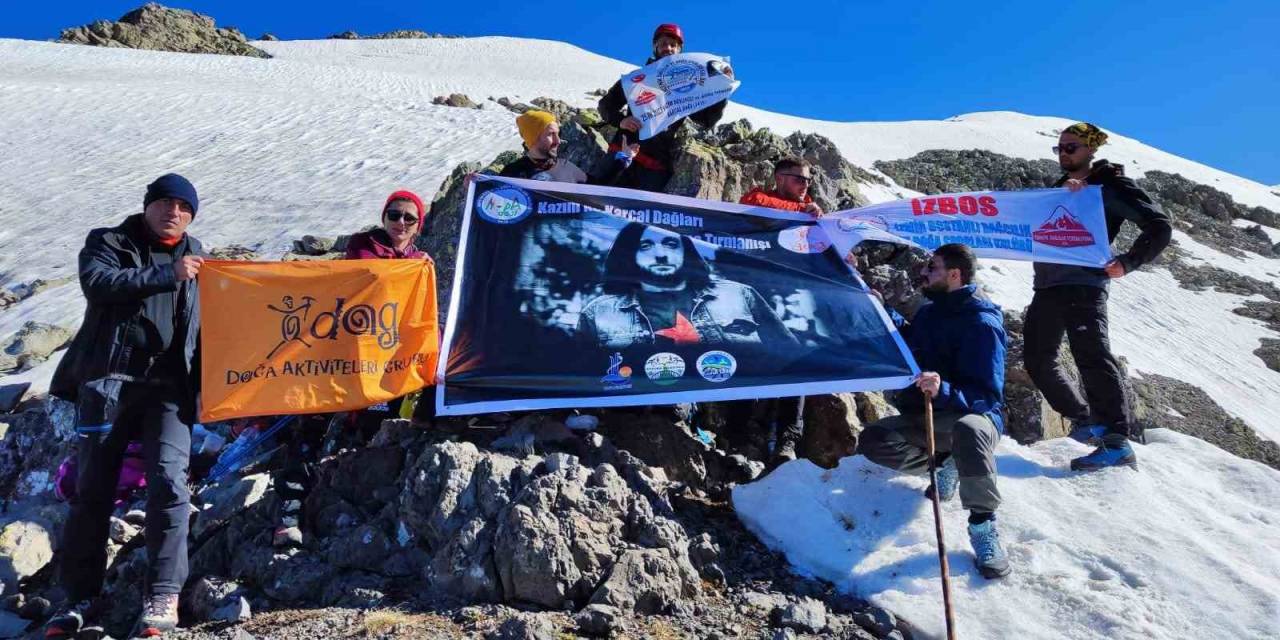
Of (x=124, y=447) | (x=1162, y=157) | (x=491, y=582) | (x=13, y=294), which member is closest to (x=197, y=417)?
(x=124, y=447)

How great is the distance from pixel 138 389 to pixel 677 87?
4963mm

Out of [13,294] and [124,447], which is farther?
[13,294]

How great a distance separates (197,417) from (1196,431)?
41.8 ft

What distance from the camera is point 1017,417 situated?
7848 millimetres

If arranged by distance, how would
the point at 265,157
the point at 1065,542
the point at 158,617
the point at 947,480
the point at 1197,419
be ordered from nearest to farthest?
1. the point at 158,617
2. the point at 1065,542
3. the point at 947,480
4. the point at 1197,419
5. the point at 265,157

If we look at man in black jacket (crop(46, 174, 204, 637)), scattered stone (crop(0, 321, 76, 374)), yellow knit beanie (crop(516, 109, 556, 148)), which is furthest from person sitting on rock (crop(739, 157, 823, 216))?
scattered stone (crop(0, 321, 76, 374))

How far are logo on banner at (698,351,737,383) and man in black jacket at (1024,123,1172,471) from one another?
236cm

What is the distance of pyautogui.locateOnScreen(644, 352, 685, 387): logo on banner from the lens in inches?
199

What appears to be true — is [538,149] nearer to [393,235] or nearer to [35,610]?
[393,235]

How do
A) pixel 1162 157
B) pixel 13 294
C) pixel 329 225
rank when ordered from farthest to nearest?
pixel 1162 157 → pixel 329 225 → pixel 13 294

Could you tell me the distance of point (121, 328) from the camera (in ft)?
13.2

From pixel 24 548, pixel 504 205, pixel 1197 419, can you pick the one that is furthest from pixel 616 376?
pixel 1197 419

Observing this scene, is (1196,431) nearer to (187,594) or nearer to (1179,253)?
(187,594)

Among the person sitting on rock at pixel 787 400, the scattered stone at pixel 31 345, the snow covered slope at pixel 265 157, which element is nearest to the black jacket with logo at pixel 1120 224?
the person sitting on rock at pixel 787 400
